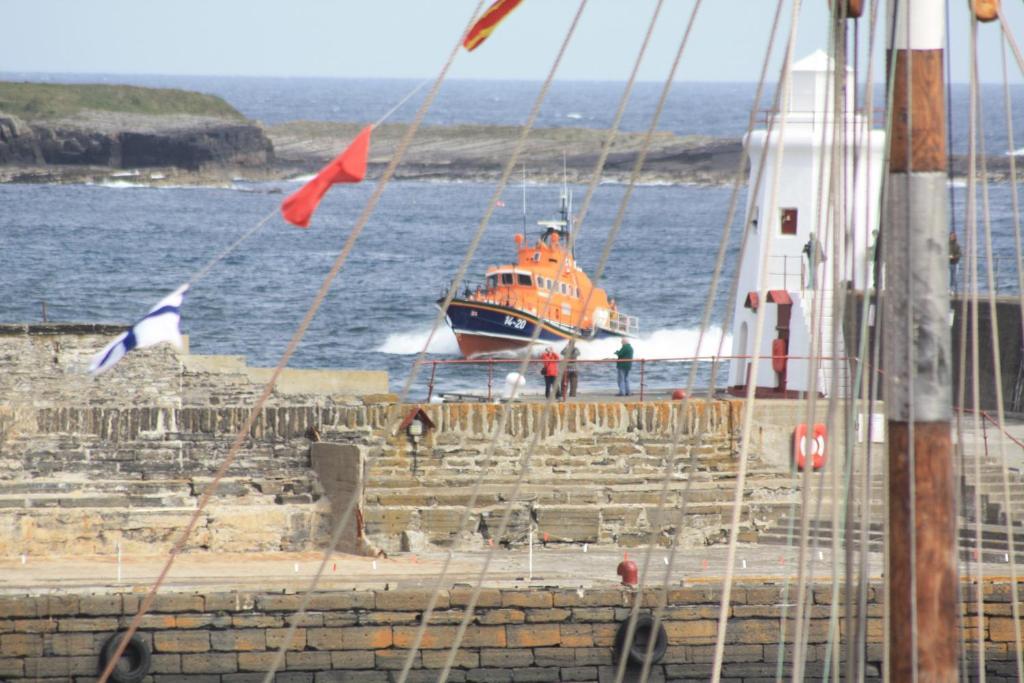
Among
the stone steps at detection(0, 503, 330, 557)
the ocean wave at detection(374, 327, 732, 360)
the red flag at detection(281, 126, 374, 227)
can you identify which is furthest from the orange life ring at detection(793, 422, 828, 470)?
the ocean wave at detection(374, 327, 732, 360)

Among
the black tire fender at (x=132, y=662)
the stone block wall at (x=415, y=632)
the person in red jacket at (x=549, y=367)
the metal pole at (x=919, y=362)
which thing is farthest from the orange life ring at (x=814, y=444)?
the metal pole at (x=919, y=362)

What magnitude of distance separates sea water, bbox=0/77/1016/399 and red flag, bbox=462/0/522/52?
86.9 feet

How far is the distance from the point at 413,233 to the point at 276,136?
75013 mm

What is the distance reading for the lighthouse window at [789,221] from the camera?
23.4 m

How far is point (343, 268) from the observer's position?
77.3m

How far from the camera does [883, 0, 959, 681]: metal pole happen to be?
336 inches

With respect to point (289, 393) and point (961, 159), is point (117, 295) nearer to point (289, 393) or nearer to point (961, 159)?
point (289, 393)

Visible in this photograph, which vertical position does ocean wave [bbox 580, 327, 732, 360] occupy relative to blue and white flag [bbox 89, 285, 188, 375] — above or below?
above

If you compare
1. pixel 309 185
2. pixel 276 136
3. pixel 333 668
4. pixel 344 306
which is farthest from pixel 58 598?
pixel 276 136

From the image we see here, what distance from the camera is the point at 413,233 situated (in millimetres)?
93375

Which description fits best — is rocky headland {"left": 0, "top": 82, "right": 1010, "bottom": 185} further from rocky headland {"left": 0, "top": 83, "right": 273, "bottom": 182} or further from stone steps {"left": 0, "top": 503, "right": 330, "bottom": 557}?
stone steps {"left": 0, "top": 503, "right": 330, "bottom": 557}

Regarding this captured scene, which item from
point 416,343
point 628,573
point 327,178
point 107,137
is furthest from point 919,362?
point 107,137

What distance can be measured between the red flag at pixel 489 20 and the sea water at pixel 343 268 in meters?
26.5

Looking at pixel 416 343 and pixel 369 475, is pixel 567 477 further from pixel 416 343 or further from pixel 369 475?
pixel 416 343
